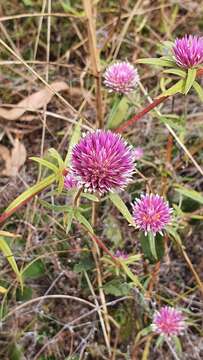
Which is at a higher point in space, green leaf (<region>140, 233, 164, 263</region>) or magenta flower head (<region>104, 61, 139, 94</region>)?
magenta flower head (<region>104, 61, 139, 94</region>)

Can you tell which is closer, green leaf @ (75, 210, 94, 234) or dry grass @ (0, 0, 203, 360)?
green leaf @ (75, 210, 94, 234)

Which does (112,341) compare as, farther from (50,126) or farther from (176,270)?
(50,126)

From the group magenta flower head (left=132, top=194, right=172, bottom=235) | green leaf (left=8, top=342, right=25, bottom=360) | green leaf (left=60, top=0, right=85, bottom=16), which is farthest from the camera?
green leaf (left=60, top=0, right=85, bottom=16)

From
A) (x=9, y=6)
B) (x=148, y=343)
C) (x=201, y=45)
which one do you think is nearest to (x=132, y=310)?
(x=148, y=343)

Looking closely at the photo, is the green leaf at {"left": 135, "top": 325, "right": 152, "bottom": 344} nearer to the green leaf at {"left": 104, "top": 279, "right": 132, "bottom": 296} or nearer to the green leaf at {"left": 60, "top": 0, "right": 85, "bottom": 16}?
the green leaf at {"left": 104, "top": 279, "right": 132, "bottom": 296}

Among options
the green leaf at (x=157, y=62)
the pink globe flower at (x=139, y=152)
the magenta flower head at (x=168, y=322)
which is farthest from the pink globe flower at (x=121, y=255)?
the green leaf at (x=157, y=62)

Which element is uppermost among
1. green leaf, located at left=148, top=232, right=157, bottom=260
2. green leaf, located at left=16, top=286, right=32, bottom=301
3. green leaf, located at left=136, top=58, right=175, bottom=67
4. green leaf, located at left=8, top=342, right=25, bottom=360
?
green leaf, located at left=136, top=58, right=175, bottom=67

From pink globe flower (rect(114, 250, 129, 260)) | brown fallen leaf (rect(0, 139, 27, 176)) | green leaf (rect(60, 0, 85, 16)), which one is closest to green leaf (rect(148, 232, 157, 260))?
pink globe flower (rect(114, 250, 129, 260))
